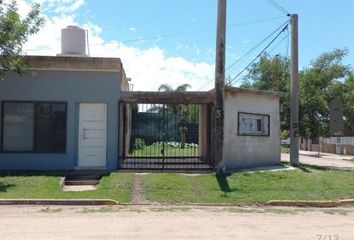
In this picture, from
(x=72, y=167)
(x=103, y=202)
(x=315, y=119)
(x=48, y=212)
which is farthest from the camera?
(x=315, y=119)

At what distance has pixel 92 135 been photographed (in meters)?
18.9

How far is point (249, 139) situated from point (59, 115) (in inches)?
293

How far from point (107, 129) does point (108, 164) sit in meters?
1.26

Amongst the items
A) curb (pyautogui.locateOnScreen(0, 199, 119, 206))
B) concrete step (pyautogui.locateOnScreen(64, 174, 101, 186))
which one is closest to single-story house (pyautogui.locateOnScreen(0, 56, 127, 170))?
concrete step (pyautogui.locateOnScreen(64, 174, 101, 186))

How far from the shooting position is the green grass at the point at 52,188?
14.3 m

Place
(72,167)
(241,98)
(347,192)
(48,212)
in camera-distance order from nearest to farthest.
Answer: (48,212) < (347,192) < (72,167) < (241,98)

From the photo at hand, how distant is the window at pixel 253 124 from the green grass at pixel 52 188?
536cm

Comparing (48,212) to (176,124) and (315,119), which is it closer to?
(176,124)

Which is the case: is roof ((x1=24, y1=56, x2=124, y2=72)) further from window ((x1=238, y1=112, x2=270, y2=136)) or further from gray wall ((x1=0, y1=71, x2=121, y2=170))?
window ((x1=238, y1=112, x2=270, y2=136))

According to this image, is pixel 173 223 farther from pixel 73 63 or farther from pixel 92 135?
pixel 73 63

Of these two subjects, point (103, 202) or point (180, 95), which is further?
point (180, 95)

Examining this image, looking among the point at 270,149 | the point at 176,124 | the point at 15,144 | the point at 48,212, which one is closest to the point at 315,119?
the point at 270,149

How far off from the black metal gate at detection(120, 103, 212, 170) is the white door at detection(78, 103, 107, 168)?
1002 mm

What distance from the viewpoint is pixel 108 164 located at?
735 inches
